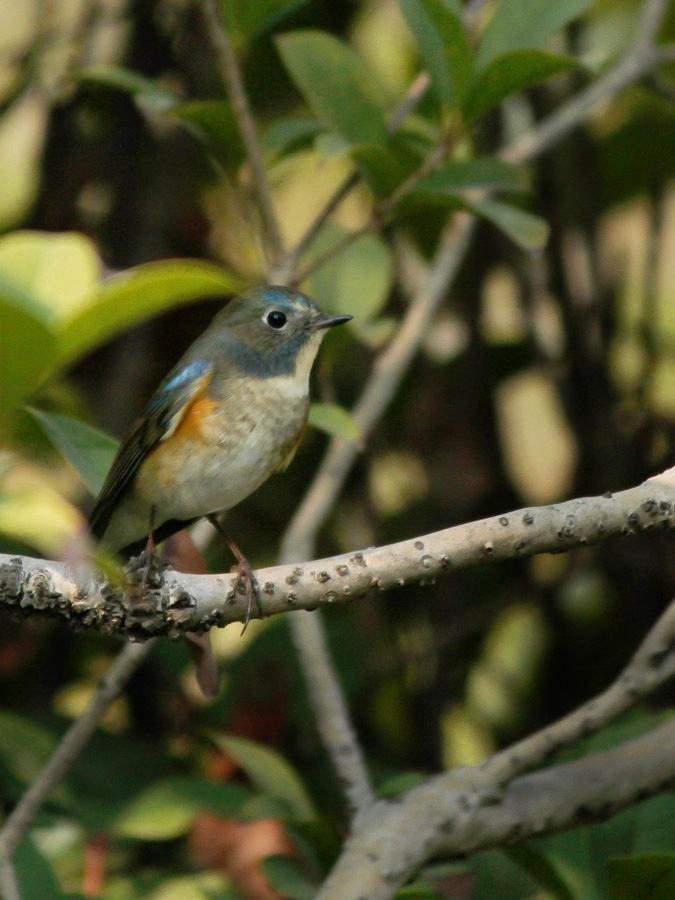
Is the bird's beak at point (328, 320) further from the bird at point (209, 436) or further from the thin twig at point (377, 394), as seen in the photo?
the thin twig at point (377, 394)

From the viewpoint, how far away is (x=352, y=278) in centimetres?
341

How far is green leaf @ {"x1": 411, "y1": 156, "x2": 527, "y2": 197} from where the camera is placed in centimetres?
287

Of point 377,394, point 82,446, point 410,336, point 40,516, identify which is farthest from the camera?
point 410,336

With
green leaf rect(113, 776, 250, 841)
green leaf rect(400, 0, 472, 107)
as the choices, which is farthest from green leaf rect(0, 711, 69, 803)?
green leaf rect(400, 0, 472, 107)

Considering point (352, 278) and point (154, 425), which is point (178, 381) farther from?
point (352, 278)

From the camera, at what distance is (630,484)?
13.3ft

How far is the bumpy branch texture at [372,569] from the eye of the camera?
1.83 meters

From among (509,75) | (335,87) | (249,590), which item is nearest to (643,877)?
(249,590)

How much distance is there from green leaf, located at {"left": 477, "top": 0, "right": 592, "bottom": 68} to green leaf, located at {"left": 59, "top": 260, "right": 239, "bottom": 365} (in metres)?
1.57

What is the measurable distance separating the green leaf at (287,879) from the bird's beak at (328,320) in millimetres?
1332

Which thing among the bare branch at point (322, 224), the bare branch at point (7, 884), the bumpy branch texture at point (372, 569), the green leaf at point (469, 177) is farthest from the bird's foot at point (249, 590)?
the green leaf at point (469, 177)

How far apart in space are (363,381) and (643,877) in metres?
2.45

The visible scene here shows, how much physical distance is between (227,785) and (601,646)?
1666 mm

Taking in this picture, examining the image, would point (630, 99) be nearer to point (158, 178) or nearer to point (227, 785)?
point (158, 178)
